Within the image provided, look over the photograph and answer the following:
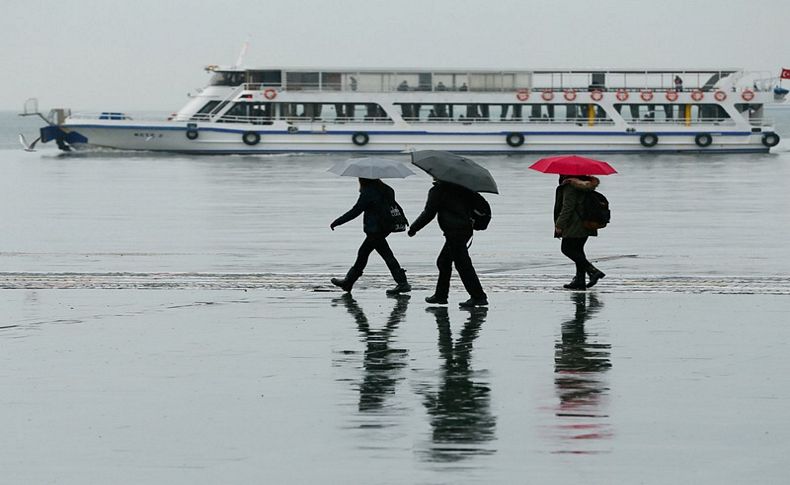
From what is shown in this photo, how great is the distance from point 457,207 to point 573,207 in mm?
1972

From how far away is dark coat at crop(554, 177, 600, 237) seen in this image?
16.0 m

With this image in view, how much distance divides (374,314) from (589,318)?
195 centimetres

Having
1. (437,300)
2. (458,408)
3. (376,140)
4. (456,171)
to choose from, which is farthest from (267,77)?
(458,408)

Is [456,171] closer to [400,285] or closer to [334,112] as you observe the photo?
[400,285]

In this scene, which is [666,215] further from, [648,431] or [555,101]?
[555,101]

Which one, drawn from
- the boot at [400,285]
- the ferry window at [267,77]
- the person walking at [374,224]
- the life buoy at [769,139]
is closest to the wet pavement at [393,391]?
the boot at [400,285]

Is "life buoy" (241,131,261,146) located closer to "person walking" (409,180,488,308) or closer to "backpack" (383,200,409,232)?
"backpack" (383,200,409,232)

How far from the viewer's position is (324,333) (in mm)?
12812

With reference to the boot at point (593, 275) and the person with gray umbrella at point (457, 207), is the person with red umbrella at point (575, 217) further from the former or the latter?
the person with gray umbrella at point (457, 207)

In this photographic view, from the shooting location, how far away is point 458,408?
376 inches

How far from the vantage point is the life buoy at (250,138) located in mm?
68000

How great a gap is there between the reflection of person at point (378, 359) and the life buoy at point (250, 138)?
5346 centimetres

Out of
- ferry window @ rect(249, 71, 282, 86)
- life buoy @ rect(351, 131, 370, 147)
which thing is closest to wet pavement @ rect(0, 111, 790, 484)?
life buoy @ rect(351, 131, 370, 147)

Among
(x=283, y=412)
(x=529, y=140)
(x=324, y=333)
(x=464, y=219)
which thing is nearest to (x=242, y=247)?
(x=464, y=219)
